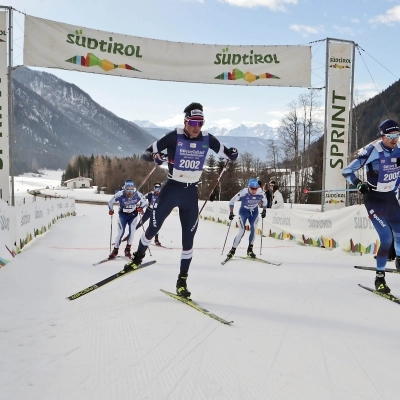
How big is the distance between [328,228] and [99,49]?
8398 millimetres

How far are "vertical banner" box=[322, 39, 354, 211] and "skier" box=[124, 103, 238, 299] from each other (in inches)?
313

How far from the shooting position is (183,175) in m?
4.62

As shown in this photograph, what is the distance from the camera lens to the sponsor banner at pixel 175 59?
11.4 metres

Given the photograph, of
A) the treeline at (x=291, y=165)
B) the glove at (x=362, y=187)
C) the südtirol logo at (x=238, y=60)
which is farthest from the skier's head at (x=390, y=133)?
the treeline at (x=291, y=165)

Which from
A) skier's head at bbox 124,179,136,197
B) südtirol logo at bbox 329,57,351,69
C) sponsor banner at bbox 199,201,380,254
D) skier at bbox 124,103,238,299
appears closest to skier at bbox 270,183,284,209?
sponsor banner at bbox 199,201,380,254

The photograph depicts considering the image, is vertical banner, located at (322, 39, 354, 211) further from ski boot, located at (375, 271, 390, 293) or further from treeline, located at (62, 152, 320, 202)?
ski boot, located at (375, 271, 390, 293)

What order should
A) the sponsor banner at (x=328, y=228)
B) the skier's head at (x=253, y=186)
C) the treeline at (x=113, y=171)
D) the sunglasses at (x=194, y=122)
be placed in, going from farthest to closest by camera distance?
the treeline at (x=113, y=171) < the sponsor banner at (x=328, y=228) < the skier's head at (x=253, y=186) < the sunglasses at (x=194, y=122)

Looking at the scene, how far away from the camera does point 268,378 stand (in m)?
2.46

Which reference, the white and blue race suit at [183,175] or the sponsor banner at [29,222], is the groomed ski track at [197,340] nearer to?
the white and blue race suit at [183,175]

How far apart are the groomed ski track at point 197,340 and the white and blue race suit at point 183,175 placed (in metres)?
0.78

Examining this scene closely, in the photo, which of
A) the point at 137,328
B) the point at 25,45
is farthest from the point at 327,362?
the point at 25,45

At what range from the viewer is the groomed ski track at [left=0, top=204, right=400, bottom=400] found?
2.32 m

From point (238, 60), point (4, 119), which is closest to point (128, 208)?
point (4, 119)

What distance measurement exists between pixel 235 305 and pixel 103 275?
2.69 metres
